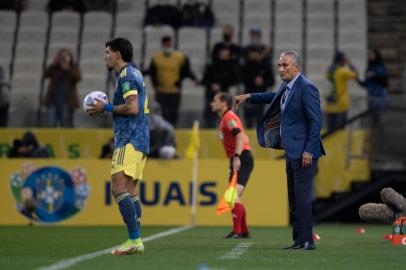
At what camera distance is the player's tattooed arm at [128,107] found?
9.54 meters

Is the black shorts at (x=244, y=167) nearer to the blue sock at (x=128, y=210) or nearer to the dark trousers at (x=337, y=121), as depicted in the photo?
the blue sock at (x=128, y=210)

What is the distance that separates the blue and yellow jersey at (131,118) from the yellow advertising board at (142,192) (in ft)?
27.8

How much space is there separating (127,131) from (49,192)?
8559mm

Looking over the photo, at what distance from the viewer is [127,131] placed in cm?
968

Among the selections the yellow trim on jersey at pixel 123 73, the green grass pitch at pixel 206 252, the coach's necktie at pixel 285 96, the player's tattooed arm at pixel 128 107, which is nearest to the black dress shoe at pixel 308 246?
the green grass pitch at pixel 206 252

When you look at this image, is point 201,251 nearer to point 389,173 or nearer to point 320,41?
point 389,173

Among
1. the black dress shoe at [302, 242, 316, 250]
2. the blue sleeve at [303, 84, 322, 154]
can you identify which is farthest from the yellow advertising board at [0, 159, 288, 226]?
the blue sleeve at [303, 84, 322, 154]

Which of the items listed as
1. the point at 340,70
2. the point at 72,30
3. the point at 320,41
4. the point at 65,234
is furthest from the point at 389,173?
the point at 72,30

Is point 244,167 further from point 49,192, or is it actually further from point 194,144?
point 49,192

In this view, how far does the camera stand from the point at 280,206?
18.2 m

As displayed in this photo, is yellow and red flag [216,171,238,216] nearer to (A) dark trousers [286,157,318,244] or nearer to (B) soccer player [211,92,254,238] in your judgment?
(B) soccer player [211,92,254,238]

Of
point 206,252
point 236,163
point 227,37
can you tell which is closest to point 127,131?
point 206,252

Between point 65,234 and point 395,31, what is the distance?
1157 centimetres

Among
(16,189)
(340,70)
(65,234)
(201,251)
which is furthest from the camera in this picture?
(340,70)
